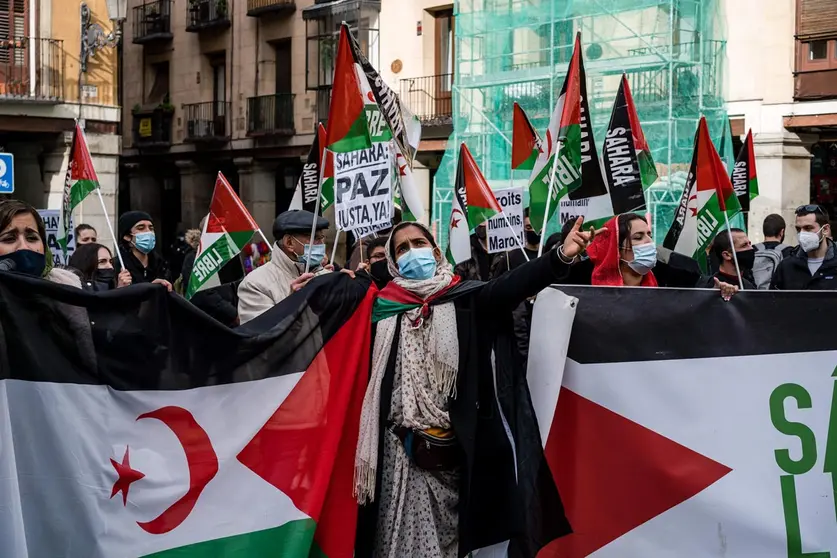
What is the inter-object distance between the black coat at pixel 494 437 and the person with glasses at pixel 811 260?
3.52 meters

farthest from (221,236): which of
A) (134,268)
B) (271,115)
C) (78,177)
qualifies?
(271,115)

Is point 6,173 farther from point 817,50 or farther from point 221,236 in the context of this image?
point 817,50

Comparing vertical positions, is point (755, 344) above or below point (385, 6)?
below

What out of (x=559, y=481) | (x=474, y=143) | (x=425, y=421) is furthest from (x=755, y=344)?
(x=474, y=143)

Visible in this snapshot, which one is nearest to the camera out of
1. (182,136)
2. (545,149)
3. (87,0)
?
(545,149)

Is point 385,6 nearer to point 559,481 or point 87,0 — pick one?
point 87,0

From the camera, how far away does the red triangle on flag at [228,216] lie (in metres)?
8.27

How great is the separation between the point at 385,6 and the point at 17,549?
24234 millimetres

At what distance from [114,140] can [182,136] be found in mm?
10721

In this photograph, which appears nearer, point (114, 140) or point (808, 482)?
point (808, 482)

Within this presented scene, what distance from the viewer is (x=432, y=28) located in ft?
86.7

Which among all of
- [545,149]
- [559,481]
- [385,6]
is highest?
[385,6]

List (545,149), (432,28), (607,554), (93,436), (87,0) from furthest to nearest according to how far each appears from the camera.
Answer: (432,28)
(87,0)
(545,149)
(607,554)
(93,436)

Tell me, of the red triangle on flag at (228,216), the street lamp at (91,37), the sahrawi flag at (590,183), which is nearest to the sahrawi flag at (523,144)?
the red triangle on flag at (228,216)
